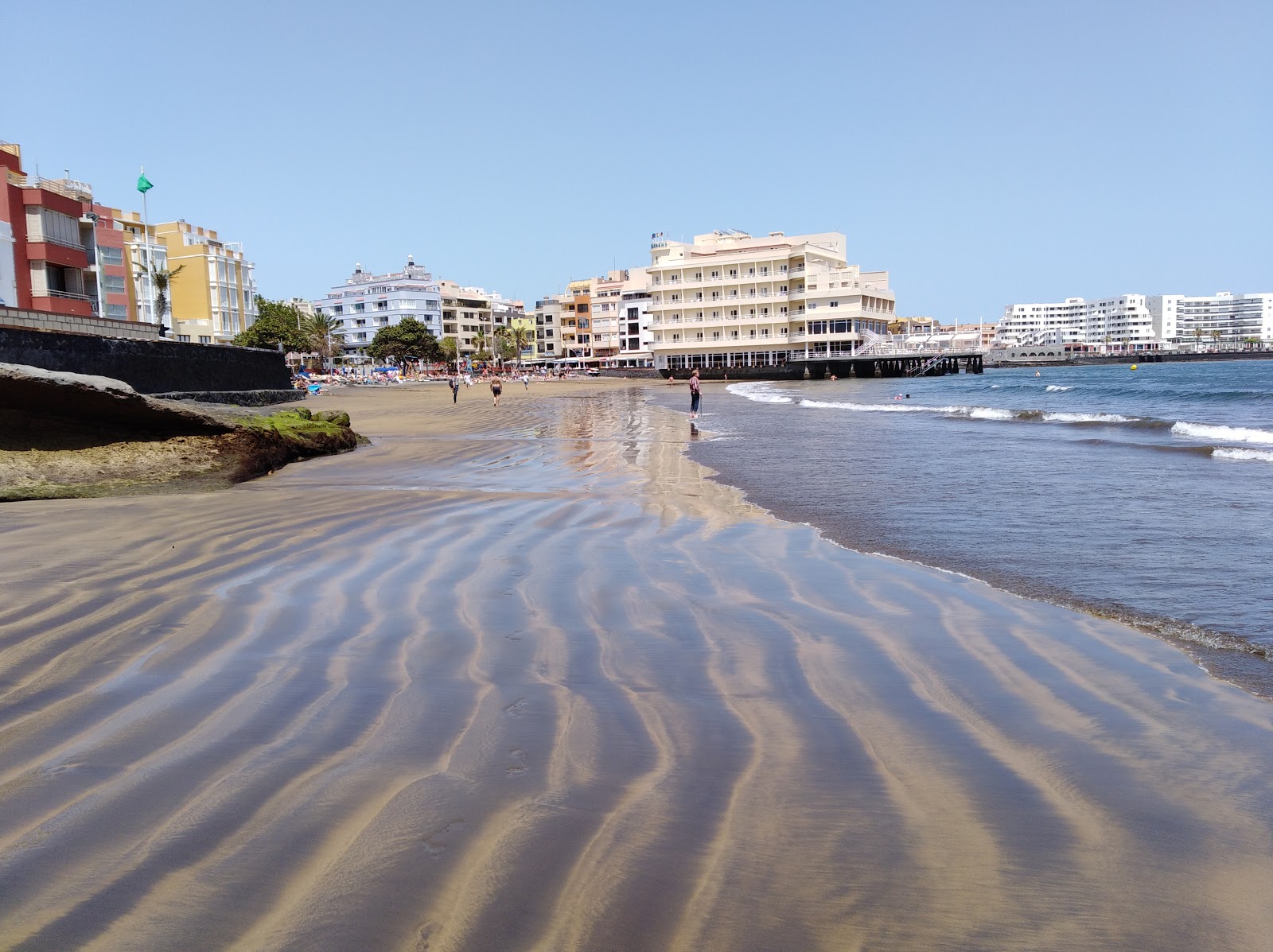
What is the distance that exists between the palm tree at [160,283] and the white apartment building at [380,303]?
2423 inches

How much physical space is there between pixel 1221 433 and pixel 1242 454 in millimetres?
5691

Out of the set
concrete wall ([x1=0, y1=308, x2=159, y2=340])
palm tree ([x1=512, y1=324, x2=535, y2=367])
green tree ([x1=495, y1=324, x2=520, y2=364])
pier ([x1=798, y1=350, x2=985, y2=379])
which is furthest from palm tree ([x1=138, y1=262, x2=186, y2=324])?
palm tree ([x1=512, y1=324, x2=535, y2=367])

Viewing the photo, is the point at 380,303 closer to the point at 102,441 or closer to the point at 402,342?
the point at 402,342

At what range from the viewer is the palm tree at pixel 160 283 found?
6156 centimetres

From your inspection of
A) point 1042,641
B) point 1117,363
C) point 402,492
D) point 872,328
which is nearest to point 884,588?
point 1042,641

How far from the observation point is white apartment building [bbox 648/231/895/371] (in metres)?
90.6

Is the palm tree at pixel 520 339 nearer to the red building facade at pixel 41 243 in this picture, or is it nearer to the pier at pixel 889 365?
the pier at pixel 889 365

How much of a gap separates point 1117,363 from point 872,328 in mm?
71917

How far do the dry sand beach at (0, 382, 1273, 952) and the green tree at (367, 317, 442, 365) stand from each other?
115848 mm

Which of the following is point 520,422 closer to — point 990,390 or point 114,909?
point 114,909

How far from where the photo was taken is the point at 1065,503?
977 centimetres

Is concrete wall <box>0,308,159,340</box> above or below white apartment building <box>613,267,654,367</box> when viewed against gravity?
below

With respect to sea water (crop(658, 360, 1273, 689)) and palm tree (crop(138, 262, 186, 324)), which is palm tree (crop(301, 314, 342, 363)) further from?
sea water (crop(658, 360, 1273, 689))

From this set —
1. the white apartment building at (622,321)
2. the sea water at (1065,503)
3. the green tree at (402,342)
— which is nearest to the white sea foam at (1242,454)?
the sea water at (1065,503)
